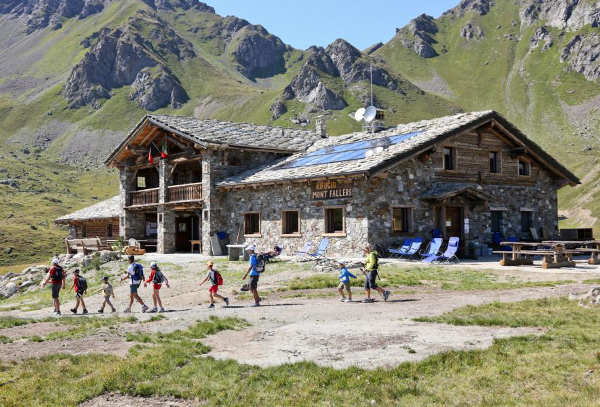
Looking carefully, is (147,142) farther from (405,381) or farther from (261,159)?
(405,381)

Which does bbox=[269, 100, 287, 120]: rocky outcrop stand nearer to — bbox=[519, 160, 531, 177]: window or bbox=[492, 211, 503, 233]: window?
bbox=[519, 160, 531, 177]: window

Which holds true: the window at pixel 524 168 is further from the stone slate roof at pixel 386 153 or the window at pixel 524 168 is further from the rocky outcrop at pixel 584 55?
the rocky outcrop at pixel 584 55

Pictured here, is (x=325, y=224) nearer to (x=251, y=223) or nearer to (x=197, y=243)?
(x=251, y=223)

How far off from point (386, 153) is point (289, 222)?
574cm

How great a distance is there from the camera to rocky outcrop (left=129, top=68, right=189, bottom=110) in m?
180

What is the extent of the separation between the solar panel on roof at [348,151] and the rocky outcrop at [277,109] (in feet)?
395

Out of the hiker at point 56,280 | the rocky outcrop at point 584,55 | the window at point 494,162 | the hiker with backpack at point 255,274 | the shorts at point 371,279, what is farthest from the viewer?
the rocky outcrop at point 584,55

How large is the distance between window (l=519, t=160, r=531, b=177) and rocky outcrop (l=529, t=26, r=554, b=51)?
521 feet

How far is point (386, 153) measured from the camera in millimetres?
23469

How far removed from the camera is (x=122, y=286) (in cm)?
2166

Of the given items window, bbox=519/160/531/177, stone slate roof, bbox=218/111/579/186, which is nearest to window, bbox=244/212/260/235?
stone slate roof, bbox=218/111/579/186

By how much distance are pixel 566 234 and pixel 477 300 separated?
57.3 feet

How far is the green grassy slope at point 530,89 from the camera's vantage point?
11189 cm

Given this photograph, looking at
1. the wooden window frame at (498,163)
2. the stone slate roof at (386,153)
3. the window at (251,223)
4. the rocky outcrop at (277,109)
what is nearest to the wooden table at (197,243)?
the window at (251,223)
